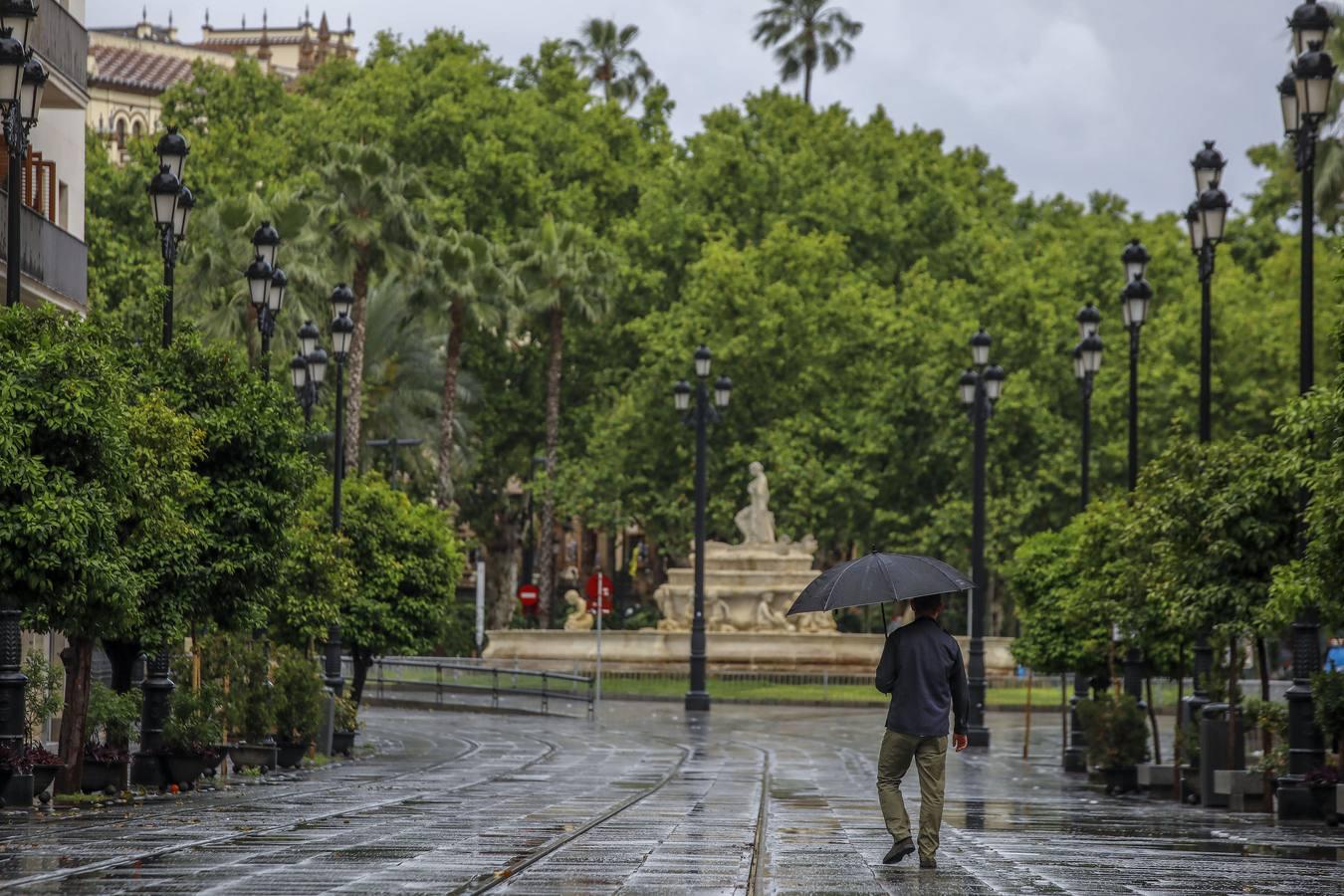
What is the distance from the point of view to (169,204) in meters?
24.0

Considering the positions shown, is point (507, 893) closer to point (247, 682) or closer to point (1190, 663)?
point (247, 682)

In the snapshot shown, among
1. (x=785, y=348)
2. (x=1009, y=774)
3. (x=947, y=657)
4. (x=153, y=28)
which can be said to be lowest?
(x=1009, y=774)

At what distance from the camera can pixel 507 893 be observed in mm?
10953

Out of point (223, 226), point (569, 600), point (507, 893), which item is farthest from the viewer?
point (569, 600)

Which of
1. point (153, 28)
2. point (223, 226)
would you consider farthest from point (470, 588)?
point (153, 28)

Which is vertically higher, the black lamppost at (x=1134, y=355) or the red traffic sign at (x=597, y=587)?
the black lamppost at (x=1134, y=355)

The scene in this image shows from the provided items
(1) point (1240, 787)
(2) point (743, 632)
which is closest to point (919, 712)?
(1) point (1240, 787)

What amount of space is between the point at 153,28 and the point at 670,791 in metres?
154

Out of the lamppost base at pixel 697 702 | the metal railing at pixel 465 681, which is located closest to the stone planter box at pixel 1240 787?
the lamppost base at pixel 697 702

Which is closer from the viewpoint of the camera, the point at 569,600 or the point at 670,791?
the point at 670,791

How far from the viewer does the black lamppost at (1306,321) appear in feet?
66.3

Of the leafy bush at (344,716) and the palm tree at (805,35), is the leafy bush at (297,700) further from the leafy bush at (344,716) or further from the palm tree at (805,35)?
the palm tree at (805,35)

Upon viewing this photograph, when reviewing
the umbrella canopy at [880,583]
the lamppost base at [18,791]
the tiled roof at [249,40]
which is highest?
the tiled roof at [249,40]

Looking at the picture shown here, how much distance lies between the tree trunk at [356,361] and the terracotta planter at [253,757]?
1248 inches
